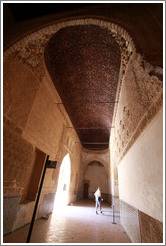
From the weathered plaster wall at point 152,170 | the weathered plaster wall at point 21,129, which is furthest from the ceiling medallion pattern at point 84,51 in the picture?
the weathered plaster wall at point 152,170

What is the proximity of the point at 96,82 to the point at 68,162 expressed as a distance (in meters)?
6.59

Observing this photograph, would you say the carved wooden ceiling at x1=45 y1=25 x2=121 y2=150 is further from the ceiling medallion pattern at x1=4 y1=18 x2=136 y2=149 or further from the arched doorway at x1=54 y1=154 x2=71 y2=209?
the arched doorway at x1=54 y1=154 x2=71 y2=209

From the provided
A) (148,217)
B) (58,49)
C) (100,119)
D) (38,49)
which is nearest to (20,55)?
(38,49)

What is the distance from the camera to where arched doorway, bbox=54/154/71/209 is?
910 centimetres

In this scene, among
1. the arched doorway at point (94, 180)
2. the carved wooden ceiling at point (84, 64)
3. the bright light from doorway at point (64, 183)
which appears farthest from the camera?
the arched doorway at point (94, 180)

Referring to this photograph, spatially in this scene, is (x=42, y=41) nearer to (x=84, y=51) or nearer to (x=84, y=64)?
(x=84, y=51)

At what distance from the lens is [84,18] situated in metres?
3.24

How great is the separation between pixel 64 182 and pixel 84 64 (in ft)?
28.9

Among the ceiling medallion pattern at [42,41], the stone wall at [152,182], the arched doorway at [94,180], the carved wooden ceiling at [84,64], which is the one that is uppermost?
the carved wooden ceiling at [84,64]

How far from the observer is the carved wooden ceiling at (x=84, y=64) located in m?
4.30

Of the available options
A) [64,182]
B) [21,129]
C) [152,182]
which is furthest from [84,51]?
[64,182]

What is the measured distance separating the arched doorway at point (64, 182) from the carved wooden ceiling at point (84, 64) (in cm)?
447

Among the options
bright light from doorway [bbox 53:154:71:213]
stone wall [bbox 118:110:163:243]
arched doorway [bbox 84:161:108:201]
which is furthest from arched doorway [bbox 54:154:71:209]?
stone wall [bbox 118:110:163:243]

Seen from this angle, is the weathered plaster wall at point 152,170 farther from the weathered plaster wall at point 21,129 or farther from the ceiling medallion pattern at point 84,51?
the weathered plaster wall at point 21,129
